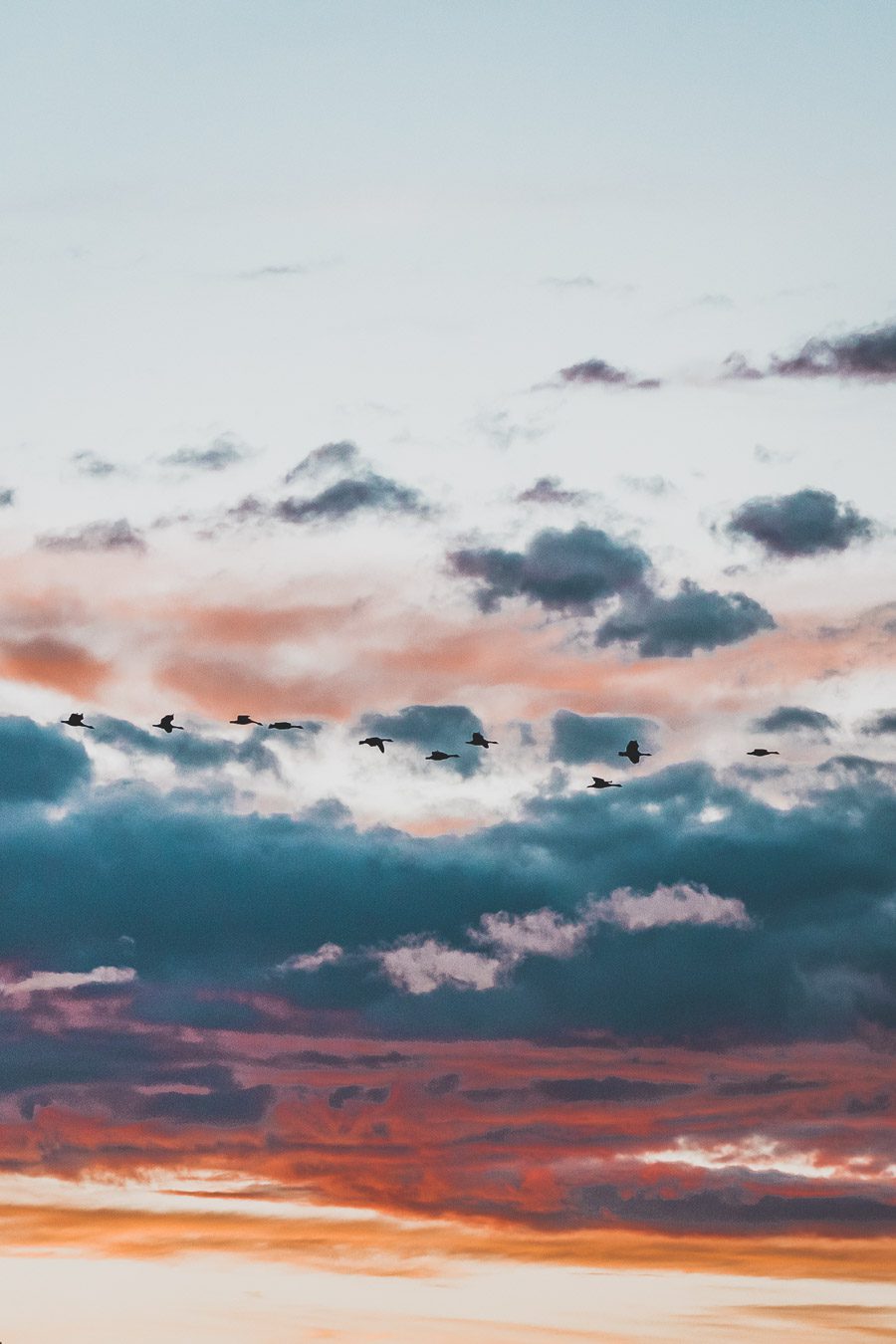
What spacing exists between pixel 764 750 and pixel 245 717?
145 ft

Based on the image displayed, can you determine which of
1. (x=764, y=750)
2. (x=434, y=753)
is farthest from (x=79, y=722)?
(x=764, y=750)

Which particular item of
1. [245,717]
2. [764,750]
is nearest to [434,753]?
[245,717]

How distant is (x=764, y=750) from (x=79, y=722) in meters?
60.0

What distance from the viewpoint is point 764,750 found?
16550 centimetres

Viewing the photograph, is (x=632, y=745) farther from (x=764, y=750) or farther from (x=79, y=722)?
(x=79, y=722)

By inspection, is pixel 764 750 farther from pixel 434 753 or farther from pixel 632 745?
pixel 434 753

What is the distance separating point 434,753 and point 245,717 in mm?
16636

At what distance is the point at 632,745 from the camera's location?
171m

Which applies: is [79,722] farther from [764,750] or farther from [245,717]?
[764,750]

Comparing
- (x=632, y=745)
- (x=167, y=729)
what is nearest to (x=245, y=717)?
(x=167, y=729)

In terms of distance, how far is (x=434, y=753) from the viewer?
16812 centimetres

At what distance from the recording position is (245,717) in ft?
541

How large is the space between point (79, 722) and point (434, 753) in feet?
104

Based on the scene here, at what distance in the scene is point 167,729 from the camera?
170000mm
